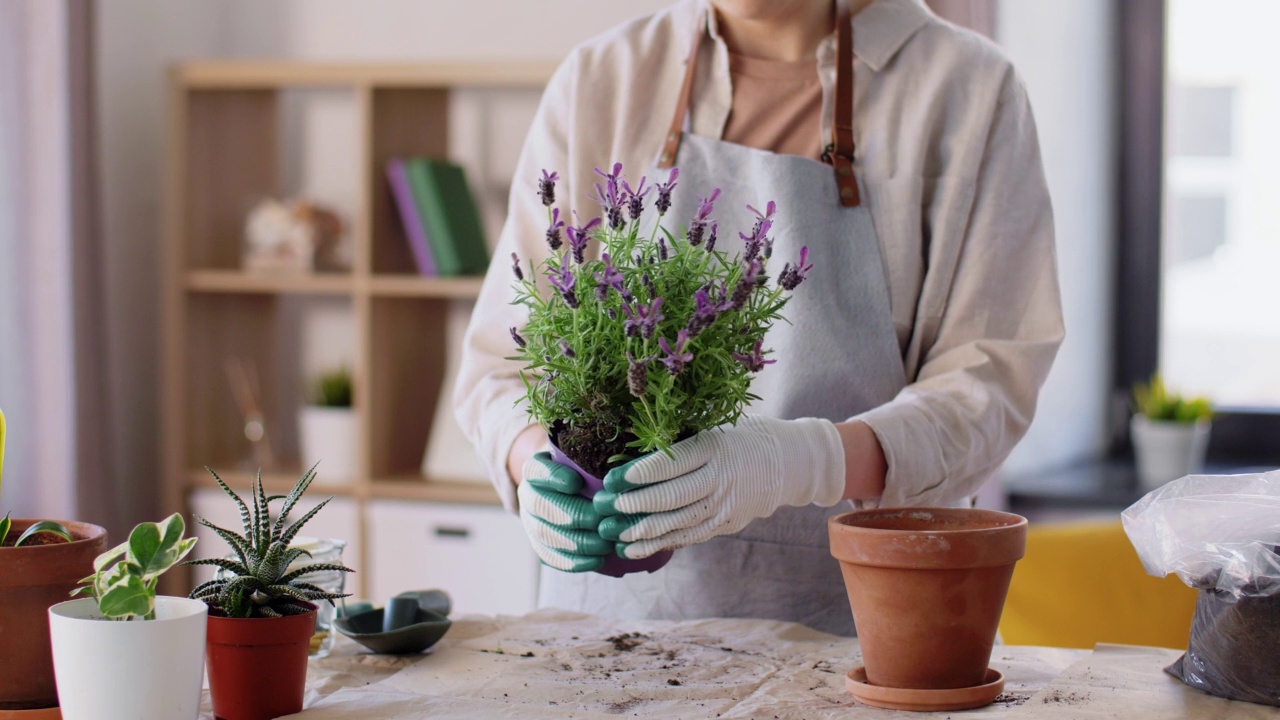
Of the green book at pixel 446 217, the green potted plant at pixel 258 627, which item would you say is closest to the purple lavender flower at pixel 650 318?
the green potted plant at pixel 258 627

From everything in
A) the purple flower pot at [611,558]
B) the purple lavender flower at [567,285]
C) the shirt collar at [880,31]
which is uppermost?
the shirt collar at [880,31]

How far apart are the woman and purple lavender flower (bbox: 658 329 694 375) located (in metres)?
0.37

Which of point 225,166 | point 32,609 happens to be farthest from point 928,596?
point 225,166

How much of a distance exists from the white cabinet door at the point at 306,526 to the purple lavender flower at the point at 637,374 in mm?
1762

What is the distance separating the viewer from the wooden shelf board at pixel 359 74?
8.04 ft

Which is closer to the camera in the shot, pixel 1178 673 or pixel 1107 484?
pixel 1178 673

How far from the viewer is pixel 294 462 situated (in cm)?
289

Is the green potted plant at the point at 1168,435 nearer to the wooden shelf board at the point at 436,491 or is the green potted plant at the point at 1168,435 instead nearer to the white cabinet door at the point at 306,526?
the wooden shelf board at the point at 436,491

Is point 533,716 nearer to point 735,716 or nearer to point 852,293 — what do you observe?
point 735,716

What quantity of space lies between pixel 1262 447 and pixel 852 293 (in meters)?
2.07

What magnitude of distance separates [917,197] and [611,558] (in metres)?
0.55

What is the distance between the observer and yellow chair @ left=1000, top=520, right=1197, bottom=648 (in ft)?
5.75

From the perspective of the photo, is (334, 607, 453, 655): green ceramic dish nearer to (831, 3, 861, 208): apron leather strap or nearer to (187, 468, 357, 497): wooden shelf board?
(831, 3, 861, 208): apron leather strap

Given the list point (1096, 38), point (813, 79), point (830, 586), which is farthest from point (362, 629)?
point (1096, 38)
